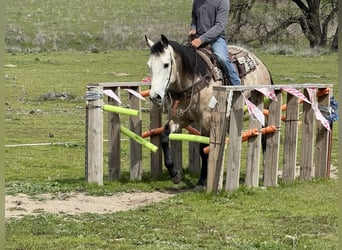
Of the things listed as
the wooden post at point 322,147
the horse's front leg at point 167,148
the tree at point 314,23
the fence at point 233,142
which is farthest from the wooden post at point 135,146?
the tree at point 314,23

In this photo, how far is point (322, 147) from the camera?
902 centimetres

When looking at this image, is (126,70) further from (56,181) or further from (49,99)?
(56,181)

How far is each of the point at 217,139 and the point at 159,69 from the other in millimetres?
1012

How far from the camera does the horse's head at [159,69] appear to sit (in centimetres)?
726

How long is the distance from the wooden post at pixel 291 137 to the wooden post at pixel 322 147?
0.51 metres

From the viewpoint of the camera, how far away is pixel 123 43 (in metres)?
36.7

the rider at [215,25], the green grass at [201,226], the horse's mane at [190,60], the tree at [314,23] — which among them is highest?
the tree at [314,23]

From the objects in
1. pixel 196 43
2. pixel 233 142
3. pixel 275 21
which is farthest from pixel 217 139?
pixel 275 21

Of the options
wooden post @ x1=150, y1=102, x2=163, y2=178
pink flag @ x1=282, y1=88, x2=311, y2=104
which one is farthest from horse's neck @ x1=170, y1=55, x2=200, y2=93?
pink flag @ x1=282, y1=88, x2=311, y2=104

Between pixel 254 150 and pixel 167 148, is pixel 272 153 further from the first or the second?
pixel 167 148

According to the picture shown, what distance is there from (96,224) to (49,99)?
1326cm

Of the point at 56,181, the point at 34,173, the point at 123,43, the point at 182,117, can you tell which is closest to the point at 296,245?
the point at 182,117

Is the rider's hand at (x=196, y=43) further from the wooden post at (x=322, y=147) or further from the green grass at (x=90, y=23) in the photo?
the green grass at (x=90, y=23)

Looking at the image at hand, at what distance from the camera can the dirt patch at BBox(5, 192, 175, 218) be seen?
6840mm
